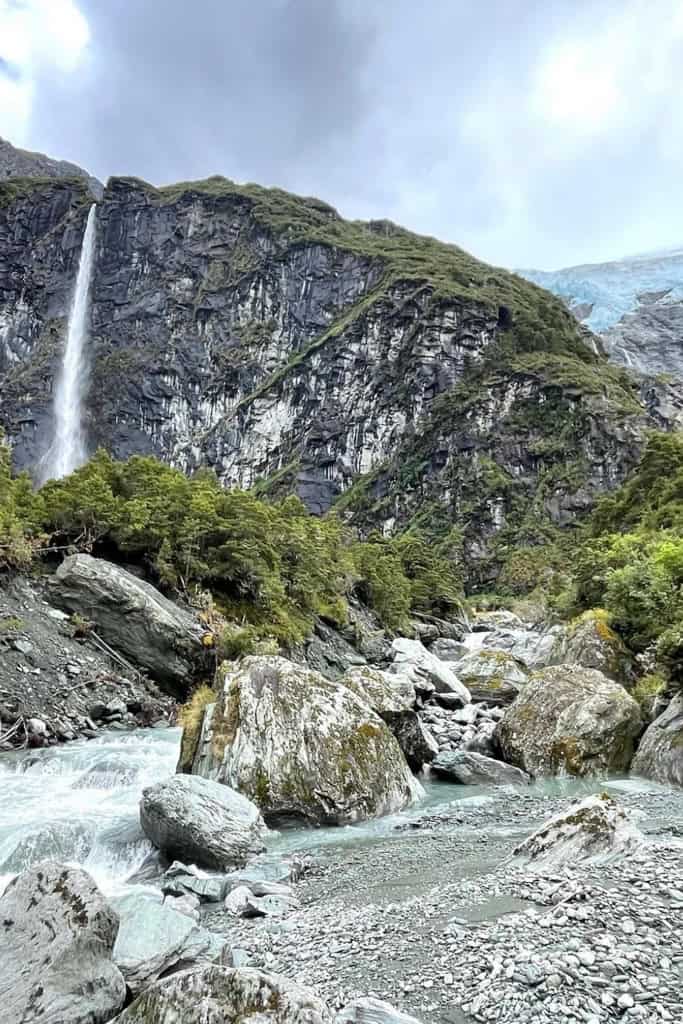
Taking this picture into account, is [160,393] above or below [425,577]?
above

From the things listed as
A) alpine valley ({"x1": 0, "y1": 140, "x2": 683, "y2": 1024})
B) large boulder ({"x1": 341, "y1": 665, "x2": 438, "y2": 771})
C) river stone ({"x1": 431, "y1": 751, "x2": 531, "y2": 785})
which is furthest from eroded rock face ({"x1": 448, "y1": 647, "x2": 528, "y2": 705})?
river stone ({"x1": 431, "y1": 751, "x2": 531, "y2": 785})

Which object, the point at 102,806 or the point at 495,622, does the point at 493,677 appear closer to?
the point at 102,806

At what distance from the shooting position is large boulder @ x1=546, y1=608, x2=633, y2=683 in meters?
18.2

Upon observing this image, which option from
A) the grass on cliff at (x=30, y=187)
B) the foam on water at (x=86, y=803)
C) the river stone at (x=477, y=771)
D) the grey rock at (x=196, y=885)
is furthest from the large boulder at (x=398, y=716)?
the grass on cliff at (x=30, y=187)

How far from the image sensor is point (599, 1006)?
164 inches

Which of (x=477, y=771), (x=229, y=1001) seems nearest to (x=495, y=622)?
(x=477, y=771)

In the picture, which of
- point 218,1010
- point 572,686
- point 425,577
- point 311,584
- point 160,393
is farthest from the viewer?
point 160,393

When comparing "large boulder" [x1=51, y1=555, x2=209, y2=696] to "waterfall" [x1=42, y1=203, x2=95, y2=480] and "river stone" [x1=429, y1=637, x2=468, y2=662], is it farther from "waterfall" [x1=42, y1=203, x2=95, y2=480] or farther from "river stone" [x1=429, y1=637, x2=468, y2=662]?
"waterfall" [x1=42, y1=203, x2=95, y2=480]

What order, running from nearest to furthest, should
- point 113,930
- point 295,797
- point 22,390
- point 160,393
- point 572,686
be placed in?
point 113,930 < point 295,797 < point 572,686 < point 22,390 < point 160,393

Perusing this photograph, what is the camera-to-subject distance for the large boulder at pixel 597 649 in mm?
18250

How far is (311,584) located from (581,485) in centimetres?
9776

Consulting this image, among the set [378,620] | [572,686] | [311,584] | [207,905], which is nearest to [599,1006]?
[207,905]

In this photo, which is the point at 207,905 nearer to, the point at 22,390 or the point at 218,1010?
the point at 218,1010

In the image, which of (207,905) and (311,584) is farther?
(311,584)
